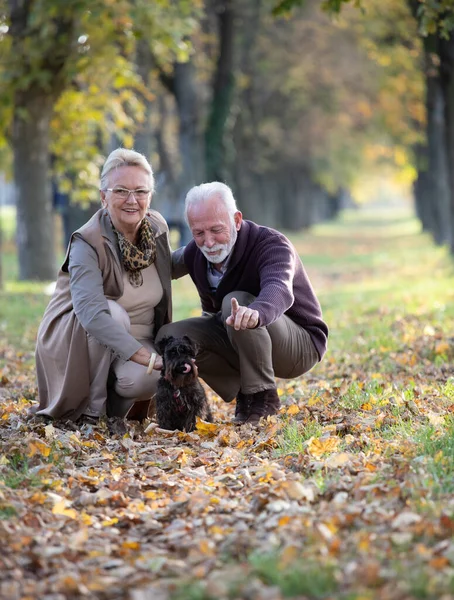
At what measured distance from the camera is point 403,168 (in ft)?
149

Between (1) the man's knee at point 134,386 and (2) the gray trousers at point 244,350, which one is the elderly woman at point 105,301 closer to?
(1) the man's knee at point 134,386

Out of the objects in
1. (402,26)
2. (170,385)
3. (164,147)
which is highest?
(402,26)

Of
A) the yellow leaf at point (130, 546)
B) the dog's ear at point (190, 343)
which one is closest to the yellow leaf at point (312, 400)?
the dog's ear at point (190, 343)

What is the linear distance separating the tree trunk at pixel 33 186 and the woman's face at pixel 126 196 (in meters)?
10.6

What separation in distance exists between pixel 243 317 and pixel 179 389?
77 centimetres

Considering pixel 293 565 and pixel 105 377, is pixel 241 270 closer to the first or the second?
pixel 105 377

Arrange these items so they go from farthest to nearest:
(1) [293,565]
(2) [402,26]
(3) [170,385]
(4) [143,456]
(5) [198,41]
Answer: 1. (5) [198,41]
2. (2) [402,26]
3. (3) [170,385]
4. (4) [143,456]
5. (1) [293,565]

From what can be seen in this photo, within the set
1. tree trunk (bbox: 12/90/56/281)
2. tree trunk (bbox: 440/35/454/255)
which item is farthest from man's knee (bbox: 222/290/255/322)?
tree trunk (bbox: 12/90/56/281)

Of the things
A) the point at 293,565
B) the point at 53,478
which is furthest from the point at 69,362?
the point at 293,565

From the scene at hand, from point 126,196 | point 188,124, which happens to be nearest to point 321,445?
point 126,196

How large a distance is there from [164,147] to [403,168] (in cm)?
1965

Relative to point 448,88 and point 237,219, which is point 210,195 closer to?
point 237,219

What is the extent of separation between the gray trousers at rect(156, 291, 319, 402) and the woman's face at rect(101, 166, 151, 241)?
0.92 metres

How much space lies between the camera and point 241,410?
23.1 feet
